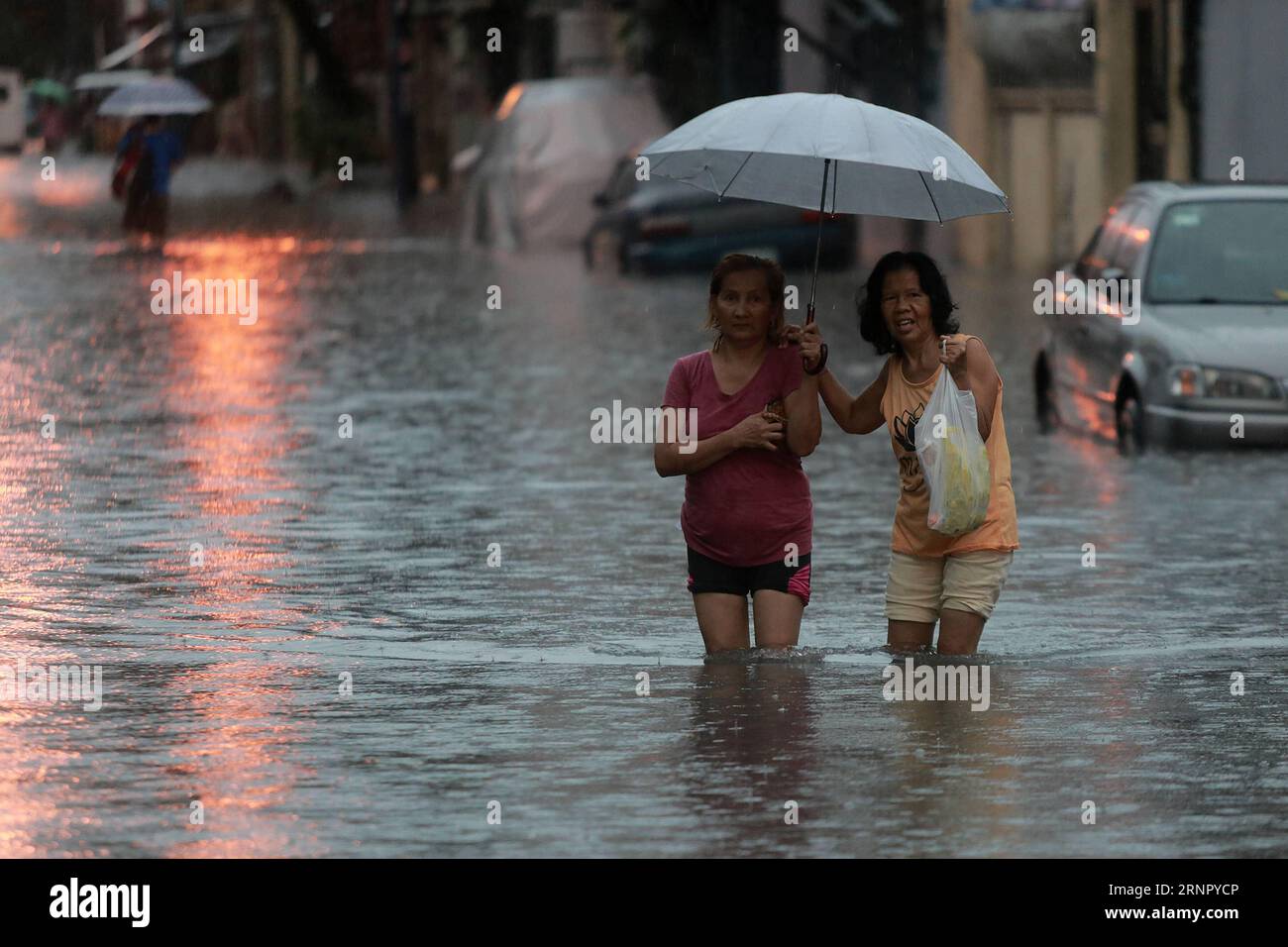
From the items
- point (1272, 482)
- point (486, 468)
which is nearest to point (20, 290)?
point (486, 468)

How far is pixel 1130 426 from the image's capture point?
15.4m

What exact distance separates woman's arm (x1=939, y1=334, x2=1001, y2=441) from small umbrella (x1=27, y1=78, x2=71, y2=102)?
92.1 m

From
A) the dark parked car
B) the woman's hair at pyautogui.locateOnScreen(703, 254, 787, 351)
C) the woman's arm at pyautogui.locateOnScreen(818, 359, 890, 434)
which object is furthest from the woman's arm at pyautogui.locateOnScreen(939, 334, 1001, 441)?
the dark parked car

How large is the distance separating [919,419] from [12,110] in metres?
88.6

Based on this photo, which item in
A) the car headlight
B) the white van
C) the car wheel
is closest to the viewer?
the car headlight

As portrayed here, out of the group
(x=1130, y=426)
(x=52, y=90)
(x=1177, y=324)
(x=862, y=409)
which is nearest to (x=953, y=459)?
(x=862, y=409)

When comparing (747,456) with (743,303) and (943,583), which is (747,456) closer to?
(743,303)

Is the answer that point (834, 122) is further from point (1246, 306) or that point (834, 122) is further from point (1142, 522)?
point (1246, 306)

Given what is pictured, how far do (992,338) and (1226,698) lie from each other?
47.1ft

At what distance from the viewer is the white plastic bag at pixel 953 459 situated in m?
8.23

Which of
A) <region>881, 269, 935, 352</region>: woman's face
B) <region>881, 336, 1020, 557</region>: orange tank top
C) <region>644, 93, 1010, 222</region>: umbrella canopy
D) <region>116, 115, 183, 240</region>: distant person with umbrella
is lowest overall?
<region>881, 336, 1020, 557</region>: orange tank top

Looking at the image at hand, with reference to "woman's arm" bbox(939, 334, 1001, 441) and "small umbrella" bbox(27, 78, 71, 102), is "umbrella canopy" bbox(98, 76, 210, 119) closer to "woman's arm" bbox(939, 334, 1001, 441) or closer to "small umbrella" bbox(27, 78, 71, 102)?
"woman's arm" bbox(939, 334, 1001, 441)

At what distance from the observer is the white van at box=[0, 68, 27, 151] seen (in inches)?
3435
